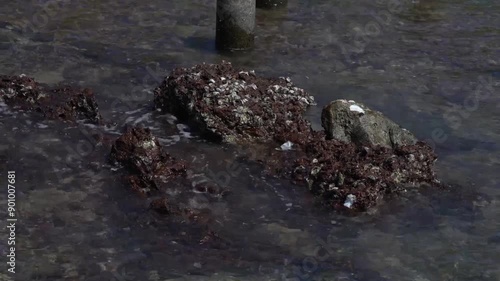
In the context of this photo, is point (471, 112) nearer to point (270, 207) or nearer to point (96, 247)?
point (270, 207)

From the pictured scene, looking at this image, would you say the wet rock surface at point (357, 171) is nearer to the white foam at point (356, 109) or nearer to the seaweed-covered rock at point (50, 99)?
the white foam at point (356, 109)

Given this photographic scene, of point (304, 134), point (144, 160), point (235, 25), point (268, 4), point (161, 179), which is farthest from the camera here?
point (268, 4)

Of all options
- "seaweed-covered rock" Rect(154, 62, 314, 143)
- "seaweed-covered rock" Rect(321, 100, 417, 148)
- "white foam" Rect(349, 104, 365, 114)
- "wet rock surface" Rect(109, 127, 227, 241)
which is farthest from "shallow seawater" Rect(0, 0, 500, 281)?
"white foam" Rect(349, 104, 365, 114)

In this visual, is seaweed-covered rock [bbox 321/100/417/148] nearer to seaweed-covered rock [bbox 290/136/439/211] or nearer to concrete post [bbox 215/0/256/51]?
seaweed-covered rock [bbox 290/136/439/211]

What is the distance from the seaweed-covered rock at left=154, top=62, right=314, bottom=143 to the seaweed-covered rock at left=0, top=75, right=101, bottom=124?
3.54ft

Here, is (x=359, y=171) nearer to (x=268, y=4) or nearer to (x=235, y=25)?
(x=235, y=25)

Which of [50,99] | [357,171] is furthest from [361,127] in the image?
[50,99]

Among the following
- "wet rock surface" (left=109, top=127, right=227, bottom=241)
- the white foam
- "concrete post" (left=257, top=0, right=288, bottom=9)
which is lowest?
"wet rock surface" (left=109, top=127, right=227, bottom=241)

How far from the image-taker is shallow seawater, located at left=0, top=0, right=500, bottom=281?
9.18 meters

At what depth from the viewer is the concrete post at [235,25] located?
610 inches

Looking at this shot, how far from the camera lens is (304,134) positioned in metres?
12.2

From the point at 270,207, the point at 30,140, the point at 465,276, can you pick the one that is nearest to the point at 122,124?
the point at 30,140

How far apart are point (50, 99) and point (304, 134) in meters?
3.87

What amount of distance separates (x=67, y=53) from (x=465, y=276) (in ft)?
28.9
